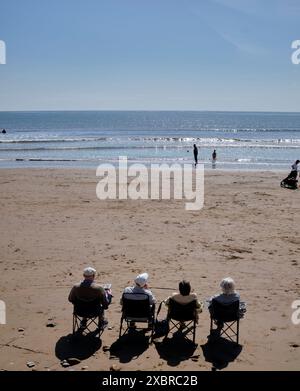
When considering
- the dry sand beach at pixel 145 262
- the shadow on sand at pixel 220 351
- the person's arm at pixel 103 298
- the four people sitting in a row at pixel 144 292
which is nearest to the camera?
the shadow on sand at pixel 220 351

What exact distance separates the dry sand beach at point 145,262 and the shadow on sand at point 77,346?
0.03 m

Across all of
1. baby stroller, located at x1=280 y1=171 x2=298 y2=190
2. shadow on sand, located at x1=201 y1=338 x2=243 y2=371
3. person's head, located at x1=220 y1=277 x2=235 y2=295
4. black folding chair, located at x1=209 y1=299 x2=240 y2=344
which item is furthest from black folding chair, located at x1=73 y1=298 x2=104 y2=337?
baby stroller, located at x1=280 y1=171 x2=298 y2=190

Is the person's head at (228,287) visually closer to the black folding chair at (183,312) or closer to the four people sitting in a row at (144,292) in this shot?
the four people sitting in a row at (144,292)

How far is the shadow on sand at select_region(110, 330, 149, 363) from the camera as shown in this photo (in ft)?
20.2

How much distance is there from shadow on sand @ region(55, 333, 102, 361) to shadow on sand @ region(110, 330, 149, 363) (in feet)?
0.97

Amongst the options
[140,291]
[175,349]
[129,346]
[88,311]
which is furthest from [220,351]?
[88,311]

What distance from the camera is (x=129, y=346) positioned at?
254 inches

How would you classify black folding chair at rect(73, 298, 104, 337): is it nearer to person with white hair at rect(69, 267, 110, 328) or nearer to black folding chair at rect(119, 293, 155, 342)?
person with white hair at rect(69, 267, 110, 328)

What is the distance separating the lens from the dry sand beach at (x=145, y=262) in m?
6.23

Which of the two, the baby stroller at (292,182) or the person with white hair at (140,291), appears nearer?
the person with white hair at (140,291)

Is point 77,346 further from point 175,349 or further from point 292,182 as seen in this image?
point 292,182

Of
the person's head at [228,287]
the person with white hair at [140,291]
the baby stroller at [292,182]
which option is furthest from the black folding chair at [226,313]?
the baby stroller at [292,182]

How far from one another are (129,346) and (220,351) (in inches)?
54.4

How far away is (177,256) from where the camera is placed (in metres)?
10.5
